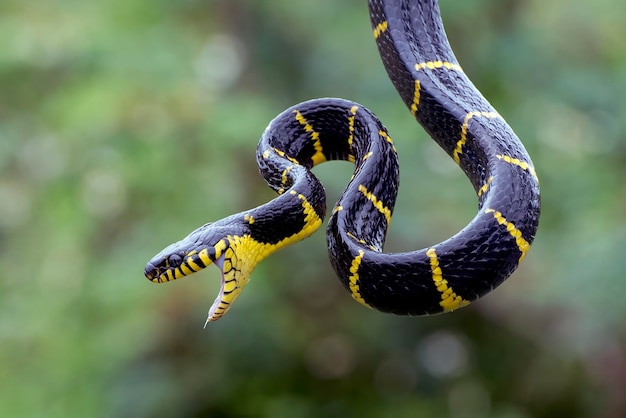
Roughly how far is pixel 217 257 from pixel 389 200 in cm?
77

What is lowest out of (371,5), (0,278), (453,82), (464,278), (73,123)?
(0,278)

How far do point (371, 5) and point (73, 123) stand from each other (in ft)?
19.0

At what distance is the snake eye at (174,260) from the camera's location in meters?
3.48

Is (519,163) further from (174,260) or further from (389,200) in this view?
(174,260)

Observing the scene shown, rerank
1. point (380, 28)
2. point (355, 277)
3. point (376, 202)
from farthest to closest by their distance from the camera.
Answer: point (380, 28), point (376, 202), point (355, 277)

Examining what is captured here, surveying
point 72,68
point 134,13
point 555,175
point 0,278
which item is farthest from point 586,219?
point 0,278

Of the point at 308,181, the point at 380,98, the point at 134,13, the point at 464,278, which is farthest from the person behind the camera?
the point at 134,13

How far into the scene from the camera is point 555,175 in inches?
358

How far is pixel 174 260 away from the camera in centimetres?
349

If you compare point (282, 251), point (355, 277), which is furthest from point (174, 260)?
point (282, 251)

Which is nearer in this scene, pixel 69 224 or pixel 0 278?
pixel 69 224

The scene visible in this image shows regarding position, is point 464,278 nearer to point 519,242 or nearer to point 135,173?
point 519,242

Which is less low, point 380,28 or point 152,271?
point 380,28

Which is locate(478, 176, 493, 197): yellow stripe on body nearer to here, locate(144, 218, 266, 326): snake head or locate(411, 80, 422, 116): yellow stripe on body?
locate(411, 80, 422, 116): yellow stripe on body
